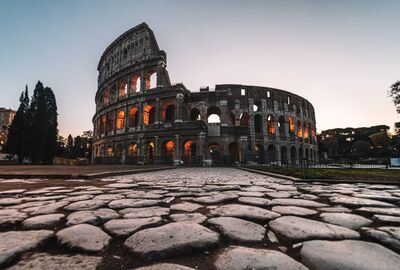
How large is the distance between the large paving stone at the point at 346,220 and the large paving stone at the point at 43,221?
2109 millimetres

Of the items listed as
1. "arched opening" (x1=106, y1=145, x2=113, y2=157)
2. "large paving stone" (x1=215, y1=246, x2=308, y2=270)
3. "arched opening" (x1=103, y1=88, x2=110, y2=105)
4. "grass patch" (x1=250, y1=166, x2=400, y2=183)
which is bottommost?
"grass patch" (x1=250, y1=166, x2=400, y2=183)

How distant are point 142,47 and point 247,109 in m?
15.9

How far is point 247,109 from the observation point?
26.1 m

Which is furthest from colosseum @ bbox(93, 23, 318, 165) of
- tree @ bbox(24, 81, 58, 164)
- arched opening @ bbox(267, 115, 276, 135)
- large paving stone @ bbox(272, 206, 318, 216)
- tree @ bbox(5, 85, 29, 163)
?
large paving stone @ bbox(272, 206, 318, 216)

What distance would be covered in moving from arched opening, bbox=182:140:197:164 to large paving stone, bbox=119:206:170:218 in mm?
17934

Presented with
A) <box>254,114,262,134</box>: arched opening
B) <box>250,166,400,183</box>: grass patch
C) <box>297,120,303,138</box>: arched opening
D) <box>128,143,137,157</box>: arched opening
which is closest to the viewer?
<box>250,166,400,183</box>: grass patch

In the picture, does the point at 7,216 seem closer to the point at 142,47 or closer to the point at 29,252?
the point at 29,252

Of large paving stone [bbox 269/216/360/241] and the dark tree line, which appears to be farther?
the dark tree line

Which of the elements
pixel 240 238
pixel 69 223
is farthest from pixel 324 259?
pixel 69 223

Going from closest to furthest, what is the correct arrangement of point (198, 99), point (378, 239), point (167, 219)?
point (378, 239) → point (167, 219) → point (198, 99)

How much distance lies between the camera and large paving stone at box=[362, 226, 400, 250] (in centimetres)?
111

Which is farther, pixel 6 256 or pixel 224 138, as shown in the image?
pixel 224 138

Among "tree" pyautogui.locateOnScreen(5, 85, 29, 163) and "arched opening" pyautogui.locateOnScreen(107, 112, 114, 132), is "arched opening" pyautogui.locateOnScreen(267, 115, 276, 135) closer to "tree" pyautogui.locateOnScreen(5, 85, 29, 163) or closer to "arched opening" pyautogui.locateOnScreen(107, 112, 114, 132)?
"arched opening" pyautogui.locateOnScreen(107, 112, 114, 132)

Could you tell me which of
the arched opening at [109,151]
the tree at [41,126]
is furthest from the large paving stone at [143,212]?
the tree at [41,126]
